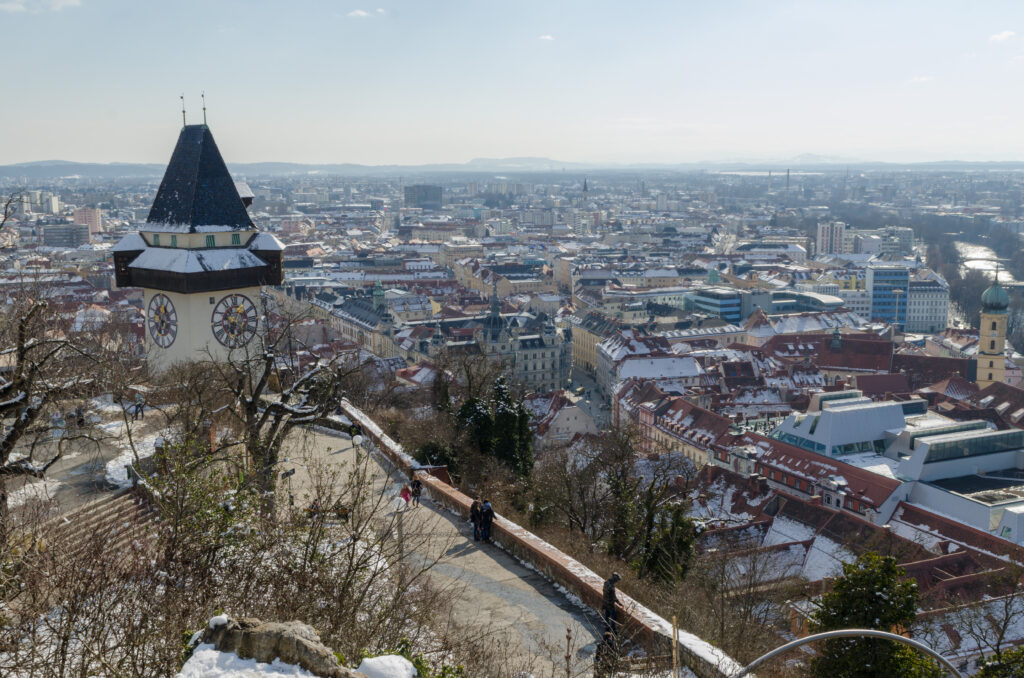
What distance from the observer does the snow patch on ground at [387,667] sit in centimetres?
898

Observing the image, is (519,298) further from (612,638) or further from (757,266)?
(612,638)

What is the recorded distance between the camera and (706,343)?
279 feet

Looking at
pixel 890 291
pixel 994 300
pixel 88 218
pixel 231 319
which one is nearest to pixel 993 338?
pixel 994 300

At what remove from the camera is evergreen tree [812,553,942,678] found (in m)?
12.4

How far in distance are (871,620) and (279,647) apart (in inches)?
301

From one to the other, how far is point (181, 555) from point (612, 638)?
4812mm

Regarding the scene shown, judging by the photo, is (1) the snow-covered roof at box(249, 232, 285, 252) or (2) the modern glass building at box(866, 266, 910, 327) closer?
(1) the snow-covered roof at box(249, 232, 285, 252)

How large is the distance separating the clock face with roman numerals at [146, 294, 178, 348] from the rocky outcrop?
15.4 meters

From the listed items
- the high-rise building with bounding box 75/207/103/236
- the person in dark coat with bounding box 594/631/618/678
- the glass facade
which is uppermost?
the person in dark coat with bounding box 594/631/618/678

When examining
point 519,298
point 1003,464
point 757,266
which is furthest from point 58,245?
point 1003,464

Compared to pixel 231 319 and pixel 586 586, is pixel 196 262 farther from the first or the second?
pixel 586 586

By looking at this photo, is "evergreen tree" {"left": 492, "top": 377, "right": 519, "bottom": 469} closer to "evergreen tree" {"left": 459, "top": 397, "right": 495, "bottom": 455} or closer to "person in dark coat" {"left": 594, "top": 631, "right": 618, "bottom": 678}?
"evergreen tree" {"left": 459, "top": 397, "right": 495, "bottom": 455}

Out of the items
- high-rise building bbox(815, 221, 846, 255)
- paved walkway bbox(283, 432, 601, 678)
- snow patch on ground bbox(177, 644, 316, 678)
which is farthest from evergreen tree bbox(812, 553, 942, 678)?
high-rise building bbox(815, 221, 846, 255)

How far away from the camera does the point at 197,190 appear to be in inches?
918
